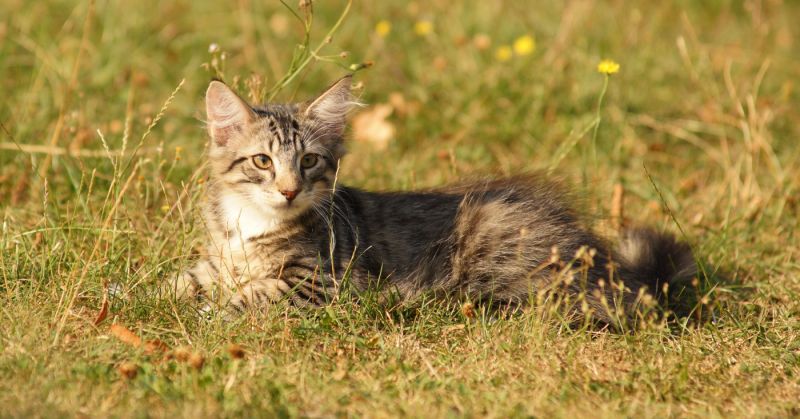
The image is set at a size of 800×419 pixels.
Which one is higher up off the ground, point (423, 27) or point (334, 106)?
point (423, 27)

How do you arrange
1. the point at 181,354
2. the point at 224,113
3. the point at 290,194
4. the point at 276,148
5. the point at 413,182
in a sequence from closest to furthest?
the point at 181,354 < the point at 290,194 < the point at 276,148 < the point at 224,113 < the point at 413,182

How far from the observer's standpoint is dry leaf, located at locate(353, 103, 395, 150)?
5742 mm

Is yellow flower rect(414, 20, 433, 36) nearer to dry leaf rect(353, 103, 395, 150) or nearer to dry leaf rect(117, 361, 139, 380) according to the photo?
dry leaf rect(353, 103, 395, 150)

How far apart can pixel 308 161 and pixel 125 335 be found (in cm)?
108

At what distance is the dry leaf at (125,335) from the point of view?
3263 mm

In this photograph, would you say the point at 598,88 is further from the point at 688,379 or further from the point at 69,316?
the point at 69,316

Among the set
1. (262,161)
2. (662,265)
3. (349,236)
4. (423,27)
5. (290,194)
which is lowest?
(662,265)

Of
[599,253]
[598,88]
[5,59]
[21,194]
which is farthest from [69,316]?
[598,88]

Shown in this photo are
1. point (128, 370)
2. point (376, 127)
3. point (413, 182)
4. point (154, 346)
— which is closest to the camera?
point (128, 370)

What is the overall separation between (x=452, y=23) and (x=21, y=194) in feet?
11.0

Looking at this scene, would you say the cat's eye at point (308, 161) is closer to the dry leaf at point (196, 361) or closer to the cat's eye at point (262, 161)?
the cat's eye at point (262, 161)

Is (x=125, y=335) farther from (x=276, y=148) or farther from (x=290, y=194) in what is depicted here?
(x=276, y=148)

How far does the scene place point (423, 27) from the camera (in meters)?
6.19

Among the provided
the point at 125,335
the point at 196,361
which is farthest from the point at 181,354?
the point at 125,335
